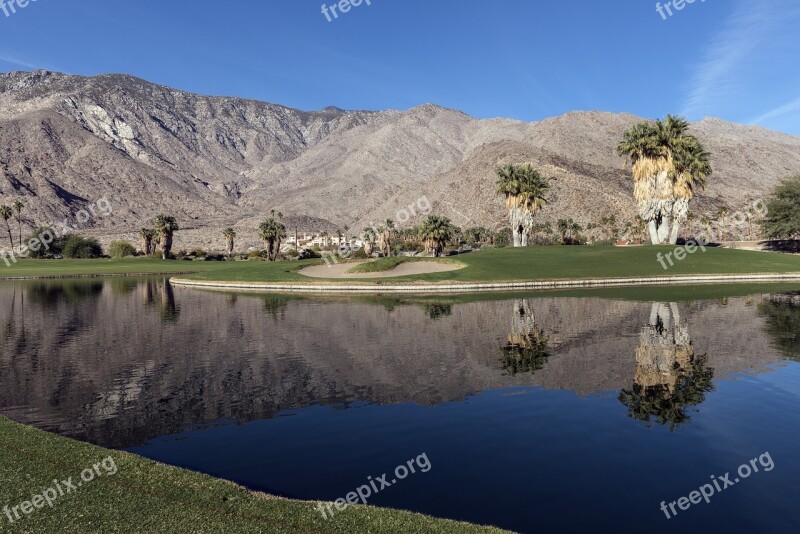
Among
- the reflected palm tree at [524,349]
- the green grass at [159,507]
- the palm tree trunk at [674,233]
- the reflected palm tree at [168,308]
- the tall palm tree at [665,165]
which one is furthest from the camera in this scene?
the palm tree trunk at [674,233]

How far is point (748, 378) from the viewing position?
21609mm

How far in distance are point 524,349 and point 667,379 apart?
7988mm

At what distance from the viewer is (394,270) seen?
82.9m

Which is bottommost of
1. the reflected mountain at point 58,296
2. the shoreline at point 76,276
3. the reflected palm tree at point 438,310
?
the shoreline at point 76,276

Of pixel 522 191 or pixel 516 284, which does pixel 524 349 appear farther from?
pixel 522 191

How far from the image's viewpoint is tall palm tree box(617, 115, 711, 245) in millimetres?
90312

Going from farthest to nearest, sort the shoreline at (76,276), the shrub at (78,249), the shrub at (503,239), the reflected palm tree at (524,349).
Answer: the shrub at (503,239) → the shrub at (78,249) → the shoreline at (76,276) → the reflected palm tree at (524,349)

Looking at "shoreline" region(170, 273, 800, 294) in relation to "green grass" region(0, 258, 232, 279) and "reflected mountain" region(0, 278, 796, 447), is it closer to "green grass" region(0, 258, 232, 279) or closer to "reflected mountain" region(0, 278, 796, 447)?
"reflected mountain" region(0, 278, 796, 447)

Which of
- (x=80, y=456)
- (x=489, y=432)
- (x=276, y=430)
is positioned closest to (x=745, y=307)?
(x=489, y=432)

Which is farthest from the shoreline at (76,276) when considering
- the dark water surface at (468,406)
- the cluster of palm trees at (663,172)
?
the dark water surface at (468,406)

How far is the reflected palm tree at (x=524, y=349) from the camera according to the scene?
24.3 metres

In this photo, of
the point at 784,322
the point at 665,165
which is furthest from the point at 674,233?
the point at 784,322

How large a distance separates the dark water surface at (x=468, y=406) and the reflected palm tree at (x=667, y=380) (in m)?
0.12

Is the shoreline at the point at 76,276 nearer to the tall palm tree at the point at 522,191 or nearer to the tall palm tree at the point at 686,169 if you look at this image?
the tall palm tree at the point at 522,191
